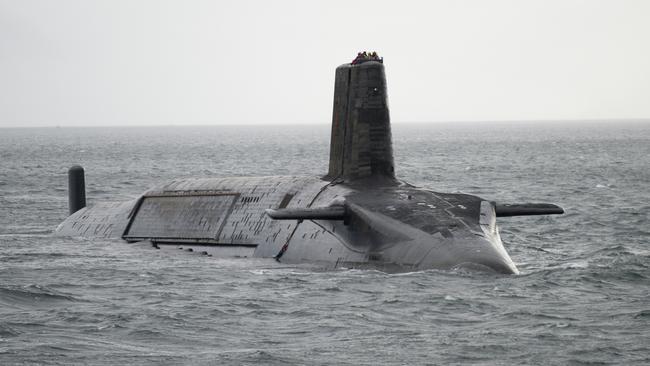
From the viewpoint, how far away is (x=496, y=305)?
712 inches

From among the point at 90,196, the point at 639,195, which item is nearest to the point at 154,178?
the point at 90,196

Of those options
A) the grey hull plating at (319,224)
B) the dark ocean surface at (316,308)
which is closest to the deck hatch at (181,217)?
the grey hull plating at (319,224)

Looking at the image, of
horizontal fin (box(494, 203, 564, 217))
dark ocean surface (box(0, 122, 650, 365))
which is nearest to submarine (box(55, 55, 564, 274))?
horizontal fin (box(494, 203, 564, 217))

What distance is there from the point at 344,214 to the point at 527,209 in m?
3.97

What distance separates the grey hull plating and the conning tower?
56 centimetres

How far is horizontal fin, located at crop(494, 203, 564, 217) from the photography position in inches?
906

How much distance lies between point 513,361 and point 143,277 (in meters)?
9.96

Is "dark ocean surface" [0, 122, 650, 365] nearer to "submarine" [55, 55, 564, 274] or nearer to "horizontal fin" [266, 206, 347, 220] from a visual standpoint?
"submarine" [55, 55, 564, 274]

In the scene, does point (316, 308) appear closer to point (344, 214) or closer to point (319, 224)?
point (344, 214)

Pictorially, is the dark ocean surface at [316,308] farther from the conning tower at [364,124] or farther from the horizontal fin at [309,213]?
the conning tower at [364,124]

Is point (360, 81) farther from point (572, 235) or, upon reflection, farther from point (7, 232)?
point (7, 232)

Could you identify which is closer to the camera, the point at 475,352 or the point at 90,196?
the point at 475,352

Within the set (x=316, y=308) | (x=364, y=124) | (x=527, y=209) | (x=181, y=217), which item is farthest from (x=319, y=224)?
(x=181, y=217)

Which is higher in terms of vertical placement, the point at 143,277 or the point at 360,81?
the point at 360,81
